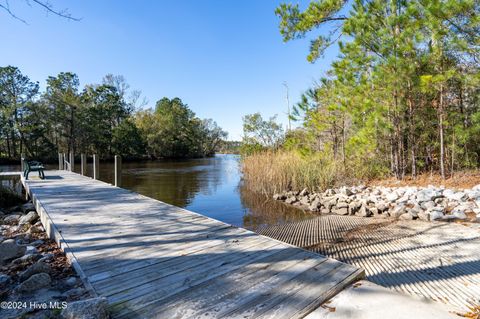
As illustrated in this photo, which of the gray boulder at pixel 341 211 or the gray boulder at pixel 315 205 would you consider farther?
the gray boulder at pixel 315 205

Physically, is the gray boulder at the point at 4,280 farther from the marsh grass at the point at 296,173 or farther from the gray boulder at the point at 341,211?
the marsh grass at the point at 296,173

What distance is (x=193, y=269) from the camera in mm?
1920

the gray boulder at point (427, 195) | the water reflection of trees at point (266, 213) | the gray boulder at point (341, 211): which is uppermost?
the gray boulder at point (427, 195)

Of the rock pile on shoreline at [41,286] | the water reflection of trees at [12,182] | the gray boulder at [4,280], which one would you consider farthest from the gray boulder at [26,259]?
the water reflection of trees at [12,182]

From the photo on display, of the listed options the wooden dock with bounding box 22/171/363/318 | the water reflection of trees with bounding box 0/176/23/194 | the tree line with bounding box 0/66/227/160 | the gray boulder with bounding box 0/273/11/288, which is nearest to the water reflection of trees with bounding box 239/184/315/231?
the wooden dock with bounding box 22/171/363/318

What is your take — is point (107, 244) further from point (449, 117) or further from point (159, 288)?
point (449, 117)

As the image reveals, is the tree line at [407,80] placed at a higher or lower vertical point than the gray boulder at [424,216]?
higher

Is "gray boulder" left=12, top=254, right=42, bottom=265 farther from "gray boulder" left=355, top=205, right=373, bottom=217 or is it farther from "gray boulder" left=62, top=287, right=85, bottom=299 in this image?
"gray boulder" left=355, top=205, right=373, bottom=217

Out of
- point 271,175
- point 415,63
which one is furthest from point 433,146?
point 271,175

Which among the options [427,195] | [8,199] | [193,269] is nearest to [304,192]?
[427,195]

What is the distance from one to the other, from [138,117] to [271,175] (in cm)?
2792

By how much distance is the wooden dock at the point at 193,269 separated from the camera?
1.48 meters

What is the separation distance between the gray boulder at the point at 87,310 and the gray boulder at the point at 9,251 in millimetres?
1715

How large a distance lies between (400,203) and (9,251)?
19.0ft
